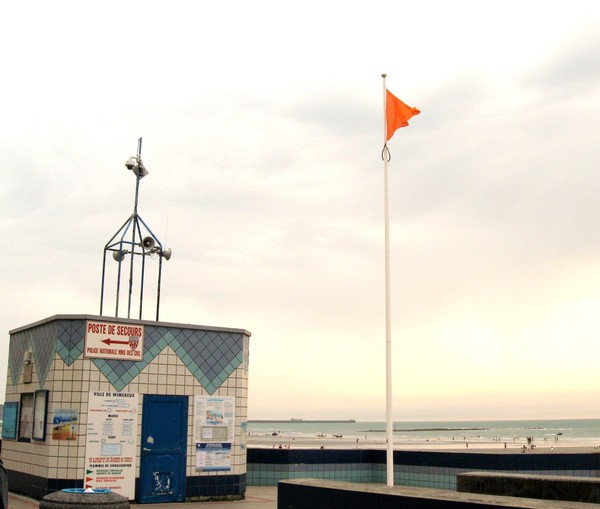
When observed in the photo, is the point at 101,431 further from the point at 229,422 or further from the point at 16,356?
the point at 16,356

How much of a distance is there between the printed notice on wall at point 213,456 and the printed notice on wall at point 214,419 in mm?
136

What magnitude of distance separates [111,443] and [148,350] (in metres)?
2.17

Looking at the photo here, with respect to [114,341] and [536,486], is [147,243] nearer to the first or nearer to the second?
[114,341]

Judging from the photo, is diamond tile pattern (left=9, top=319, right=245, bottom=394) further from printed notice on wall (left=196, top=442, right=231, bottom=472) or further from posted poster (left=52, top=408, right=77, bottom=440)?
printed notice on wall (left=196, top=442, right=231, bottom=472)

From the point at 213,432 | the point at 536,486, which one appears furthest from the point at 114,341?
the point at 536,486

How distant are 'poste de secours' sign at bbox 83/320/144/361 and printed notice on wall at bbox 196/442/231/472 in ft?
8.57

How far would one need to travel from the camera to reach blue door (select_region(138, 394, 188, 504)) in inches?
615

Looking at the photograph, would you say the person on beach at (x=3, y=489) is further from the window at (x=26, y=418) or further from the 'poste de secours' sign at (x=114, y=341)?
the window at (x=26, y=418)

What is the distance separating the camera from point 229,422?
1698 cm

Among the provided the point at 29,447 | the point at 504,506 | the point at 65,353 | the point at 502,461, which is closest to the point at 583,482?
the point at 504,506

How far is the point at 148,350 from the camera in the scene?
53.1 feet

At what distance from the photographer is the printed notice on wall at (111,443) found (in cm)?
1507

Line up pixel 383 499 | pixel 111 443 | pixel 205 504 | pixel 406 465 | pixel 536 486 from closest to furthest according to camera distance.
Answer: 1. pixel 383 499
2. pixel 536 486
3. pixel 111 443
4. pixel 205 504
5. pixel 406 465

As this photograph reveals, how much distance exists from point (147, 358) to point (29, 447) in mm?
3370
